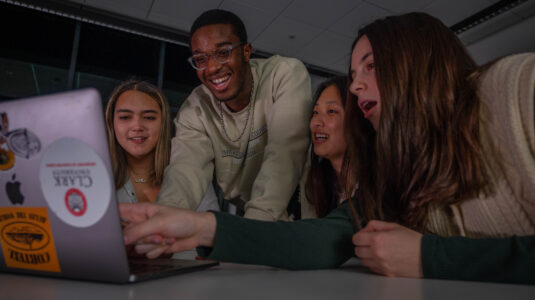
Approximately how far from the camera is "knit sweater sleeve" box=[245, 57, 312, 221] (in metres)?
1.22

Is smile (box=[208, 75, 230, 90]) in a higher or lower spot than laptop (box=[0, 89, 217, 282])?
higher

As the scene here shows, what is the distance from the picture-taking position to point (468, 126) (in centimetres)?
71

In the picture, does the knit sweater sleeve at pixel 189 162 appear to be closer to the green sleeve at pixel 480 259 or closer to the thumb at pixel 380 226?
the thumb at pixel 380 226

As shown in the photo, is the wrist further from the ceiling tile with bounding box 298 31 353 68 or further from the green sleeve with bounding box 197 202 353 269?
the ceiling tile with bounding box 298 31 353 68

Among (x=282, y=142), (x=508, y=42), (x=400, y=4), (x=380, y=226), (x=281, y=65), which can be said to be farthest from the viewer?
(x=508, y=42)

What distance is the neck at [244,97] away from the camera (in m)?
1.63

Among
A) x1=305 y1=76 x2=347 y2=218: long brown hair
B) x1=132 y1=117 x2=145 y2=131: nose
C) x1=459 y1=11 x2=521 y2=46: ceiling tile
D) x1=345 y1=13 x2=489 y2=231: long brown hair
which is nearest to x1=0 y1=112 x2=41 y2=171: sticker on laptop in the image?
x1=345 y1=13 x2=489 y2=231: long brown hair

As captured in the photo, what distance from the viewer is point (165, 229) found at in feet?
1.83

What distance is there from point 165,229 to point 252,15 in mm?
3450

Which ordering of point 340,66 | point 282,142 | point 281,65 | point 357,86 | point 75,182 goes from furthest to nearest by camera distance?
point 340,66, point 281,65, point 282,142, point 357,86, point 75,182

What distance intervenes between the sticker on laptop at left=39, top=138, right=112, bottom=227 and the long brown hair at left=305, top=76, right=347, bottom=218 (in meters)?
1.10

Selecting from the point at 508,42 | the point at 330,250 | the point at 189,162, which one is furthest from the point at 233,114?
the point at 508,42

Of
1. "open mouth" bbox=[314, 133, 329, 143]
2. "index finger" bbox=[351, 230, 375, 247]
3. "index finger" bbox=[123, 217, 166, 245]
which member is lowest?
"index finger" bbox=[351, 230, 375, 247]

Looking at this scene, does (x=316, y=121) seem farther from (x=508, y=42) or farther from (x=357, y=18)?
(x=508, y=42)
